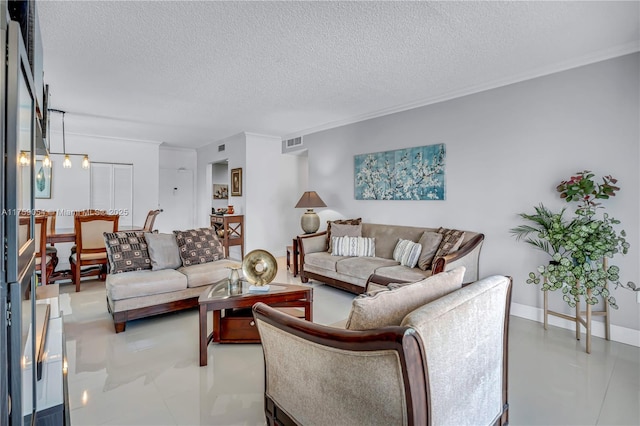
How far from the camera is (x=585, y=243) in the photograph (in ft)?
8.79

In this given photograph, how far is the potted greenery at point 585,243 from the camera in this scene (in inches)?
103

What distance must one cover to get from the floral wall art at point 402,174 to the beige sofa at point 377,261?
1.51 ft

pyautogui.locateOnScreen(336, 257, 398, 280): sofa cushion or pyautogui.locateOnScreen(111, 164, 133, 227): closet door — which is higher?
pyautogui.locateOnScreen(111, 164, 133, 227): closet door

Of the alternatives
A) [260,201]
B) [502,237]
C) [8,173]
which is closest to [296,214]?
[260,201]

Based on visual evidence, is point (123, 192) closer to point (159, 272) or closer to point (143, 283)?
point (159, 272)

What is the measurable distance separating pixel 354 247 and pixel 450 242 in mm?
1300

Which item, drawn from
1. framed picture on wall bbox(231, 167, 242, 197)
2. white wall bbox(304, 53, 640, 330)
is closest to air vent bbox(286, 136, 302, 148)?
framed picture on wall bbox(231, 167, 242, 197)

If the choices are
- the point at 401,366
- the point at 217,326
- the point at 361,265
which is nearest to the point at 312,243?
the point at 361,265

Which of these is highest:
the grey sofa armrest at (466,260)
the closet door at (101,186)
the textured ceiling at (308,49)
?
the textured ceiling at (308,49)

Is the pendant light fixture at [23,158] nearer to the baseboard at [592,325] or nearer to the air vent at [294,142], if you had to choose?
the baseboard at [592,325]

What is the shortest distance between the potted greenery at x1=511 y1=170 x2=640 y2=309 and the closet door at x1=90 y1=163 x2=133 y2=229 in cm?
660

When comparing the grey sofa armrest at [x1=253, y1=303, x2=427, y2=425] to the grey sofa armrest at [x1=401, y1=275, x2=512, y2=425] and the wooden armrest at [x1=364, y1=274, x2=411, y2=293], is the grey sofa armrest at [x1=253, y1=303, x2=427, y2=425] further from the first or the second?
A: the wooden armrest at [x1=364, y1=274, x2=411, y2=293]

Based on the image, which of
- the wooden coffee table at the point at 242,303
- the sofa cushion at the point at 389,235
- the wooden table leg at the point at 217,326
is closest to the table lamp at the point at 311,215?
the sofa cushion at the point at 389,235

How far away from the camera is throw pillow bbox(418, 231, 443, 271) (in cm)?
365
